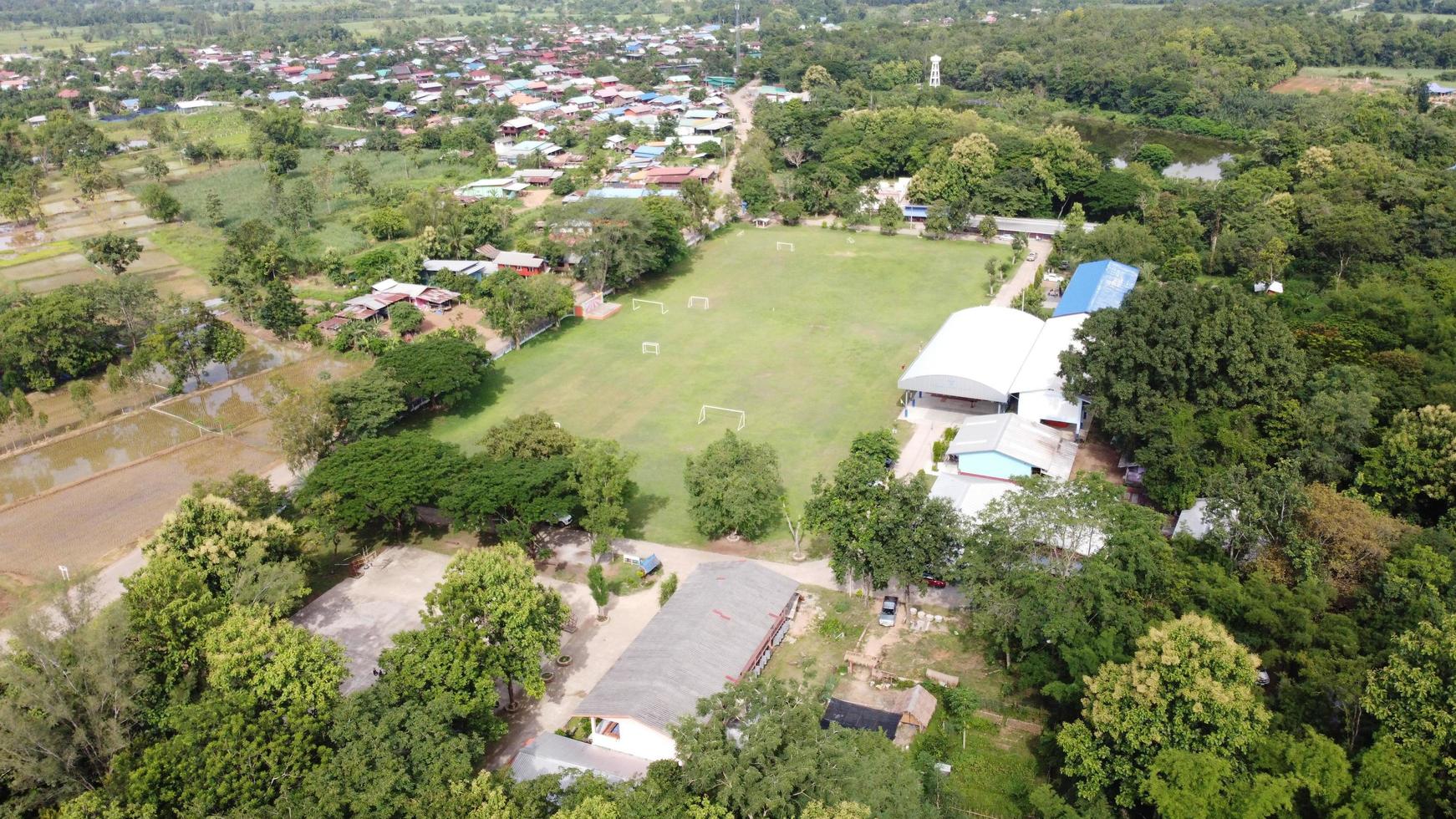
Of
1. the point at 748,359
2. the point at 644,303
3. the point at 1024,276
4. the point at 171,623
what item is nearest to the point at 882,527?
the point at 171,623

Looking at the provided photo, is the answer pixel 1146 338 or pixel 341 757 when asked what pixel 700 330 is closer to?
pixel 1146 338

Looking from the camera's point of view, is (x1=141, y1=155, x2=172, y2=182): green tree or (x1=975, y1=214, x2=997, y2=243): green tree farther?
(x1=141, y1=155, x2=172, y2=182): green tree

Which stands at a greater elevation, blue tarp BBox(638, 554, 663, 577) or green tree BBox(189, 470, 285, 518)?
green tree BBox(189, 470, 285, 518)

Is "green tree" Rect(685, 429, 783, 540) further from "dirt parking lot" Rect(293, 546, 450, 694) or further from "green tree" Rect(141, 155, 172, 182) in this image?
"green tree" Rect(141, 155, 172, 182)

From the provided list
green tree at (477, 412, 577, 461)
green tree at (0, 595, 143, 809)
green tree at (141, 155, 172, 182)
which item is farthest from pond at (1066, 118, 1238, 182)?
green tree at (141, 155, 172, 182)

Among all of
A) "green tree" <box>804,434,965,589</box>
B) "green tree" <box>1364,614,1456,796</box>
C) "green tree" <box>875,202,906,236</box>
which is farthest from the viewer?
"green tree" <box>875,202,906,236</box>

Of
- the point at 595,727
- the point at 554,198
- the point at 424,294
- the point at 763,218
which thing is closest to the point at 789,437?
the point at 595,727

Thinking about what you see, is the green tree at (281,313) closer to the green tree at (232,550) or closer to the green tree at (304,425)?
the green tree at (304,425)
